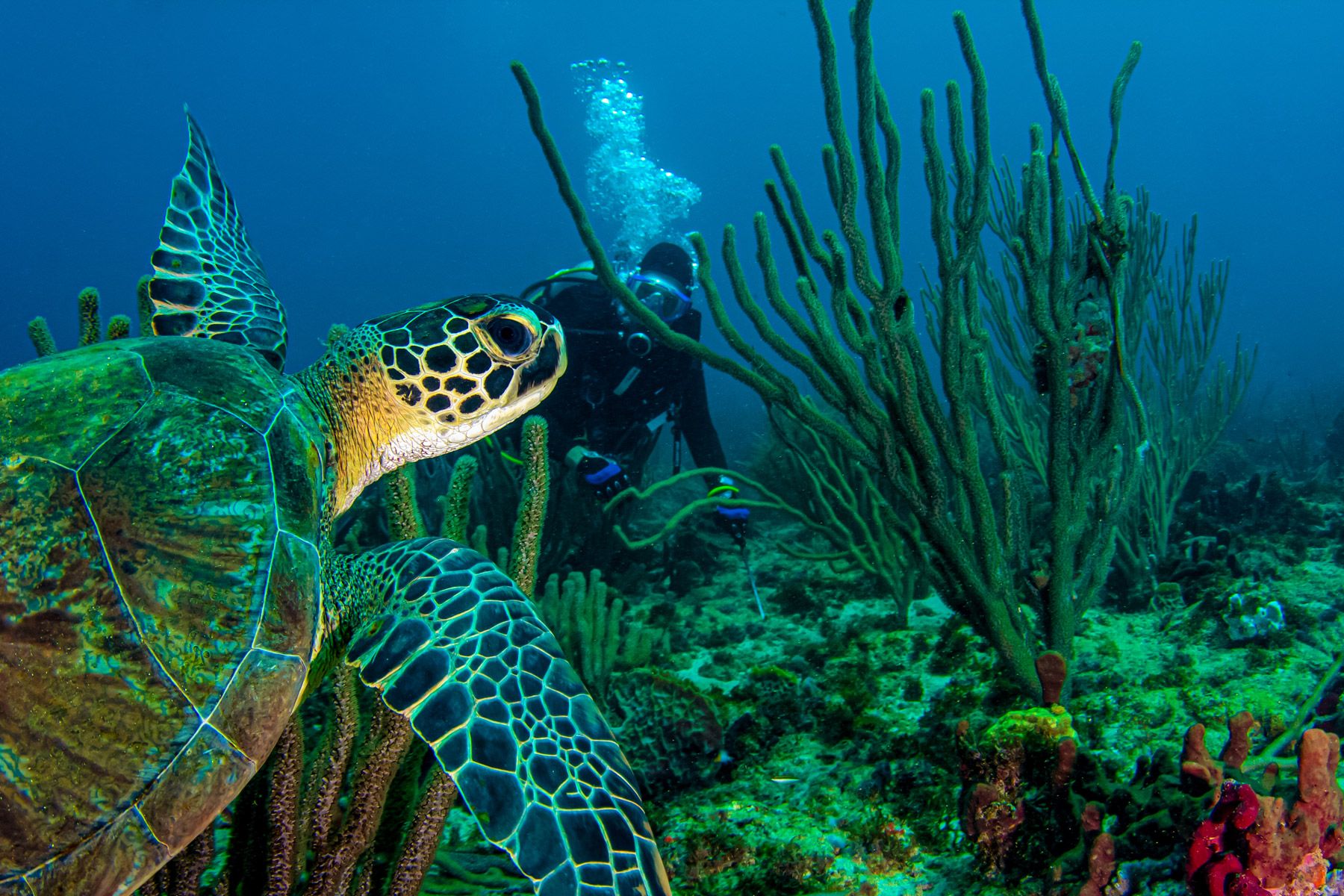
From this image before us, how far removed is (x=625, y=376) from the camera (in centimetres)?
519

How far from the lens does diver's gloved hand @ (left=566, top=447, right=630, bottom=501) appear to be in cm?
425

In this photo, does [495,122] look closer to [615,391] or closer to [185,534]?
[615,391]

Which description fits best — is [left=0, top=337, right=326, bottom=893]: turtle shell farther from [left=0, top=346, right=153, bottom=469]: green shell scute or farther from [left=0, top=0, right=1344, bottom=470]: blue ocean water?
[left=0, top=0, right=1344, bottom=470]: blue ocean water

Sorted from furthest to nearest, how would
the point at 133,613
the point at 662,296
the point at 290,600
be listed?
the point at 662,296, the point at 290,600, the point at 133,613

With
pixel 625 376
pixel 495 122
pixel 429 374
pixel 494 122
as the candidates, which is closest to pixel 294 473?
pixel 429 374

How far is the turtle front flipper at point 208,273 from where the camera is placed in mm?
2326

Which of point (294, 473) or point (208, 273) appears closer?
point (294, 473)

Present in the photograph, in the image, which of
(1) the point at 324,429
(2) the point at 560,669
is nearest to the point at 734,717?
(2) the point at 560,669

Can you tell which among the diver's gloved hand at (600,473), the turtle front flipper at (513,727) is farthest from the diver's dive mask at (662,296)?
the turtle front flipper at (513,727)

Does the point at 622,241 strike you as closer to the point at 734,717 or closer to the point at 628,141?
the point at 734,717

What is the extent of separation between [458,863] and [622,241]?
29.3 metres

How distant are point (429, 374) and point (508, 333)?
0.94 feet

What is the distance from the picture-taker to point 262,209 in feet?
286

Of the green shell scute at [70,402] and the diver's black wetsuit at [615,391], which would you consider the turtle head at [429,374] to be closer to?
the green shell scute at [70,402]
